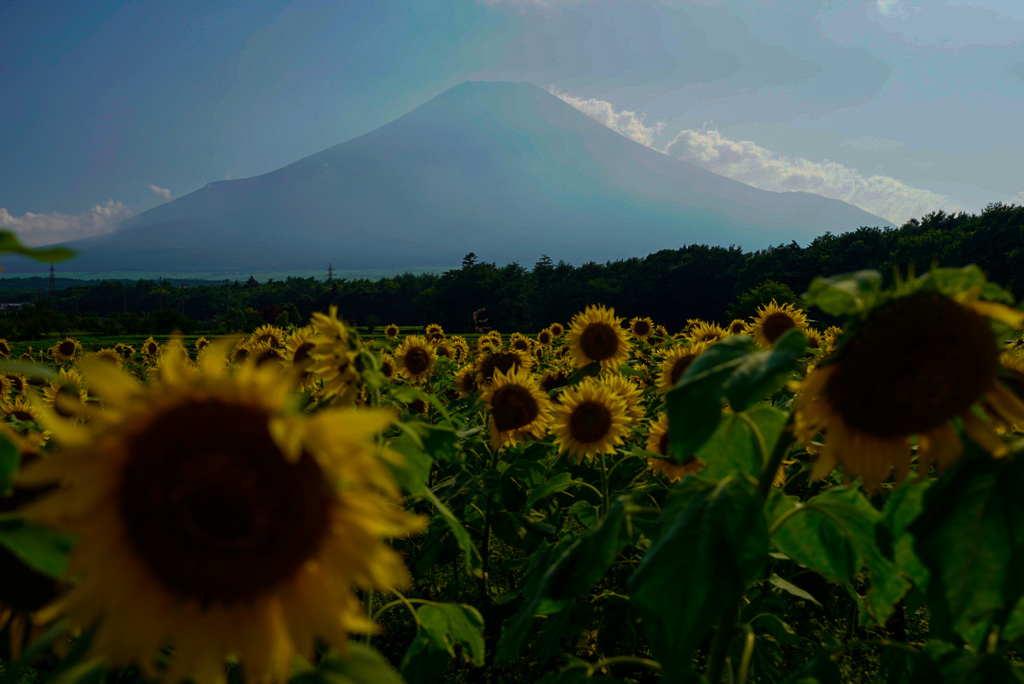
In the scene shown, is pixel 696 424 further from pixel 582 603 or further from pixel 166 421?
pixel 582 603

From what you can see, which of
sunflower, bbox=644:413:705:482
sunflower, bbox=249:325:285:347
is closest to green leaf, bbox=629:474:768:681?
sunflower, bbox=644:413:705:482

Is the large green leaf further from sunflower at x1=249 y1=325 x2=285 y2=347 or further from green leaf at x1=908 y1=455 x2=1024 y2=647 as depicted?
sunflower at x1=249 y1=325 x2=285 y2=347

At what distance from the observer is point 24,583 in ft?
4.54

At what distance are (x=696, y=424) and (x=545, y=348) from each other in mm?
11461

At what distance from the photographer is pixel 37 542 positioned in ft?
3.31

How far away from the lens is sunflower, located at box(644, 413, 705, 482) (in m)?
4.22

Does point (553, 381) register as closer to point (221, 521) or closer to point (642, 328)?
point (642, 328)

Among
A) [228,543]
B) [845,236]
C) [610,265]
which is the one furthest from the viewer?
[610,265]

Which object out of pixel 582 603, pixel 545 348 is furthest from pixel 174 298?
pixel 582 603

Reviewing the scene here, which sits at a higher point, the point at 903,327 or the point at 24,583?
the point at 903,327

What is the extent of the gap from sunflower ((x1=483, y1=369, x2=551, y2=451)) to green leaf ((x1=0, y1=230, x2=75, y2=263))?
4.25 m

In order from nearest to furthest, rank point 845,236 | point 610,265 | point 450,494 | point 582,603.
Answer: point 582,603 → point 450,494 → point 845,236 → point 610,265

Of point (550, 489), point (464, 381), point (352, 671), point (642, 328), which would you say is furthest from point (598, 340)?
point (352, 671)

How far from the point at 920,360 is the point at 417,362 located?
7503mm
